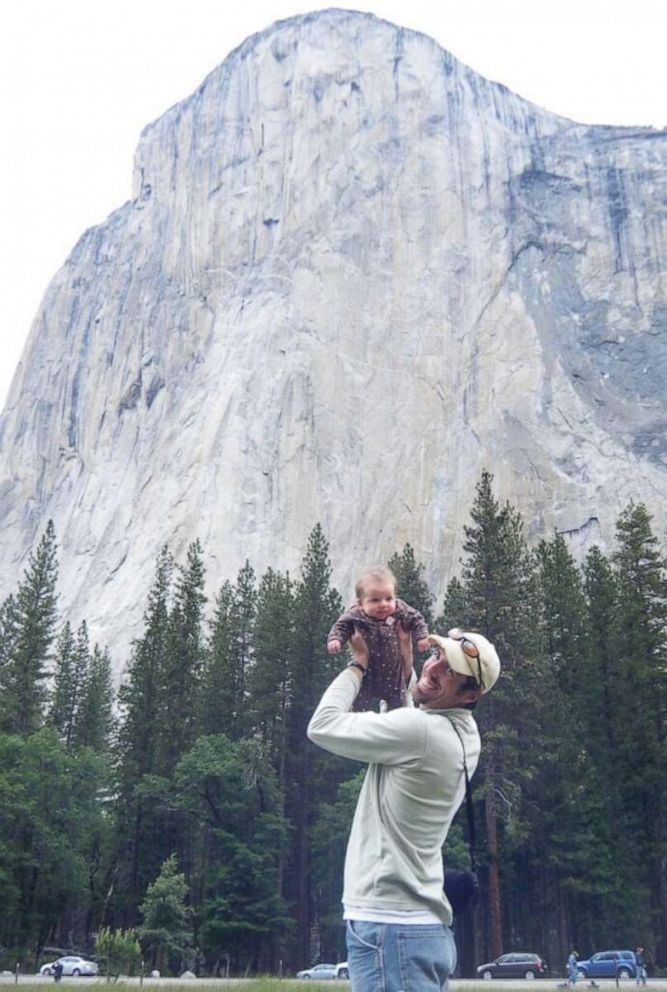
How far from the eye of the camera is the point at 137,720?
47094mm

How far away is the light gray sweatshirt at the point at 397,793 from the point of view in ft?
12.5

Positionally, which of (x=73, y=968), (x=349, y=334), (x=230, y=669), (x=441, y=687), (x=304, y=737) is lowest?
(x=73, y=968)

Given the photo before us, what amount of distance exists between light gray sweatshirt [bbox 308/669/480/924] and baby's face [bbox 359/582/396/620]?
10.4 inches

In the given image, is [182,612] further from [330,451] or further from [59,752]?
[330,451]

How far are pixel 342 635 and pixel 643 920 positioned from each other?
3908cm

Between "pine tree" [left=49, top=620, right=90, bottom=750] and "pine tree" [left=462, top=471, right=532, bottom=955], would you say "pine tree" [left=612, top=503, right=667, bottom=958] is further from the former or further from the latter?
"pine tree" [left=49, top=620, right=90, bottom=750]

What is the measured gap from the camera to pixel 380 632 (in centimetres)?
399

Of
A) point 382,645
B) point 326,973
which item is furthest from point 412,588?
point 382,645

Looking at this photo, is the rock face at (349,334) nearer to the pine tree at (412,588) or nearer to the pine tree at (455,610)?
the pine tree at (412,588)

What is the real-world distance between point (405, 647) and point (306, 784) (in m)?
42.4

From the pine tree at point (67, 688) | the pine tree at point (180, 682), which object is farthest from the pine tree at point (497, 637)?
the pine tree at point (67, 688)

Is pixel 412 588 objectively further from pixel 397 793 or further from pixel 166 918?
pixel 397 793

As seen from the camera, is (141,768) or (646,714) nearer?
(646,714)

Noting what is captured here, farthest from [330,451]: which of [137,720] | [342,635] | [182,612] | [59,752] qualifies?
[342,635]
